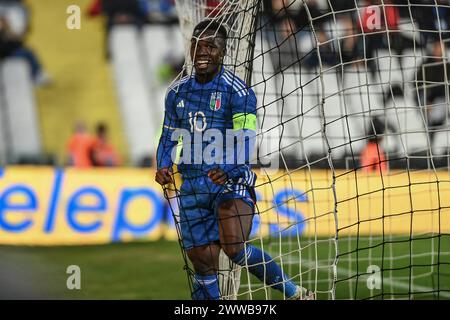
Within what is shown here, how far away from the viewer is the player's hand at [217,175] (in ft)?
14.2

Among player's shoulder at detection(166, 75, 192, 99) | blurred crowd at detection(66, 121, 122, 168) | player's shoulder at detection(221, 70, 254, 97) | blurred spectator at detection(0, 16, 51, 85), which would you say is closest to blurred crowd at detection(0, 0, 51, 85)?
blurred spectator at detection(0, 16, 51, 85)

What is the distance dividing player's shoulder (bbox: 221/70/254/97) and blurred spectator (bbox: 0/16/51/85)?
11.4 meters

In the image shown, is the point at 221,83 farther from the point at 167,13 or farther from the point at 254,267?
the point at 167,13

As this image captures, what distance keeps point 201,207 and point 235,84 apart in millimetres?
Result: 774

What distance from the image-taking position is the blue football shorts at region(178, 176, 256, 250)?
455cm

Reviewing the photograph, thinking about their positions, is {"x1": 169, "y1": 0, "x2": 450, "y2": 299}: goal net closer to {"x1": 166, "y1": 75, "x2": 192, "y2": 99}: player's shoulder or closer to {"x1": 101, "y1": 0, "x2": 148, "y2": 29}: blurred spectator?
{"x1": 166, "y1": 75, "x2": 192, "y2": 99}: player's shoulder

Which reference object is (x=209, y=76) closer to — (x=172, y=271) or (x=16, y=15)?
(x=172, y=271)

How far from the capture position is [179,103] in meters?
4.67

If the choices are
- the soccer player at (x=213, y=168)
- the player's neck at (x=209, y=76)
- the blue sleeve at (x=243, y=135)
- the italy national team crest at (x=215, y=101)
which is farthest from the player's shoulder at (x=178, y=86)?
the blue sleeve at (x=243, y=135)

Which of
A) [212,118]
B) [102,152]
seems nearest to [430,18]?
[212,118]

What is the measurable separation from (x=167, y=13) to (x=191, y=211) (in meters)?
12.7

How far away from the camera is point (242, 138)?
4445 mm

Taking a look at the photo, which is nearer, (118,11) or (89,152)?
(89,152)

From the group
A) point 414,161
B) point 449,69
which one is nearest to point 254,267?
point 449,69
